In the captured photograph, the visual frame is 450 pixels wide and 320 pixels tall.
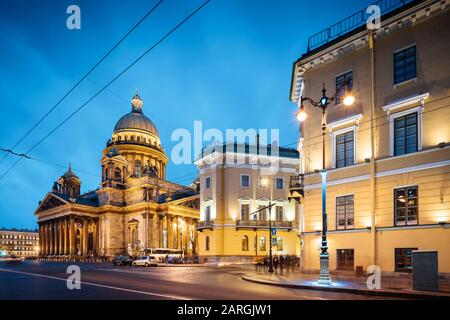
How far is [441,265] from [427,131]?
7076 mm

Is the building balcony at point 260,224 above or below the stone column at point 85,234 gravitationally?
above

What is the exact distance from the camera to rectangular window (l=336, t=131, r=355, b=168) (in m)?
24.8

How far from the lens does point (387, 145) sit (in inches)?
903

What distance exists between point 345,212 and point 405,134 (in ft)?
19.7

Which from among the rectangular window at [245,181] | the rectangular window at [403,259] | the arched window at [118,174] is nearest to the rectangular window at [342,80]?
the rectangular window at [403,259]

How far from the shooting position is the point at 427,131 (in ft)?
69.5

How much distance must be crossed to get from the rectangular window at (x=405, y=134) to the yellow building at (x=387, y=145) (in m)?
0.05

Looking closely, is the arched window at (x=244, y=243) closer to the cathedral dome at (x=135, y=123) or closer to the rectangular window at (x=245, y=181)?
the rectangular window at (x=245, y=181)

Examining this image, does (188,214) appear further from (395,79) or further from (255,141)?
(395,79)

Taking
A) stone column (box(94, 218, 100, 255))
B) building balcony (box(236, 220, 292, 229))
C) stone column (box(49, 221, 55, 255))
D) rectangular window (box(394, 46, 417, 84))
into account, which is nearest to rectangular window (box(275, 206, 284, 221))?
building balcony (box(236, 220, 292, 229))

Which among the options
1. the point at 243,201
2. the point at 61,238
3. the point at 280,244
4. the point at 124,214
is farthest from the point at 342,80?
the point at 61,238

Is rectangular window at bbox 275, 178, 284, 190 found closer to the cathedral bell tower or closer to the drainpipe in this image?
the drainpipe

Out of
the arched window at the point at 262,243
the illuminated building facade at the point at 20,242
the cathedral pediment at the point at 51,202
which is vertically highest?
the cathedral pediment at the point at 51,202

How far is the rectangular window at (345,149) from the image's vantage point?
81.5ft
